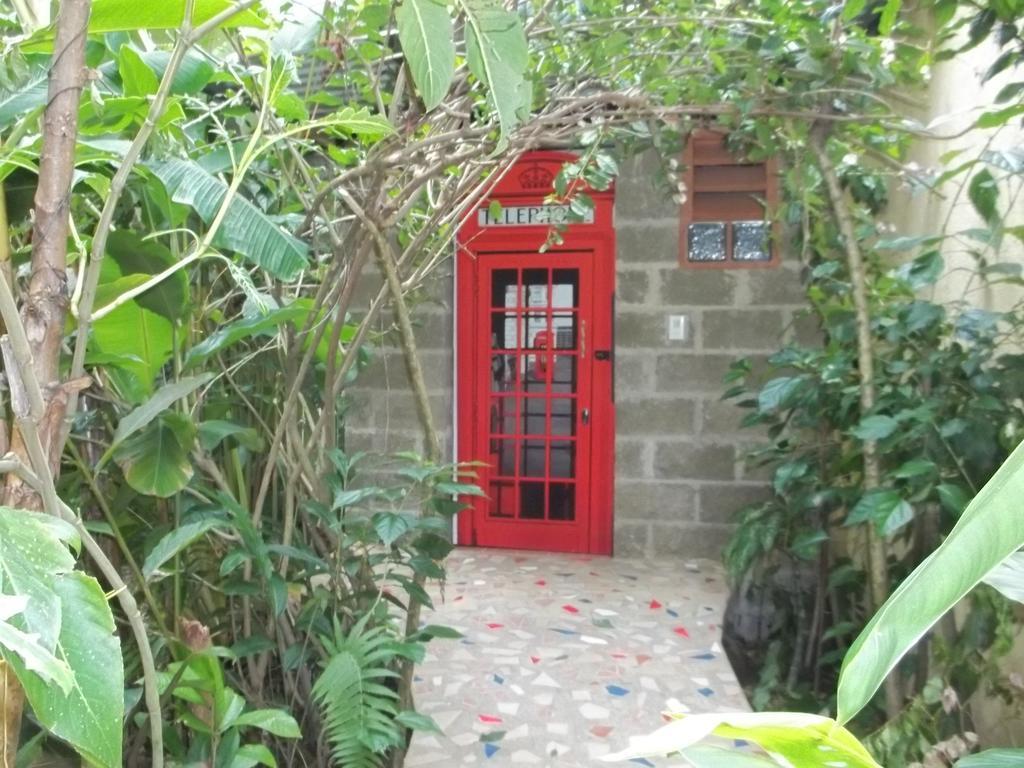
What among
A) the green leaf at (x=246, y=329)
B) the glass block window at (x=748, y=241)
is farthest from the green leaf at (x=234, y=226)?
the glass block window at (x=748, y=241)

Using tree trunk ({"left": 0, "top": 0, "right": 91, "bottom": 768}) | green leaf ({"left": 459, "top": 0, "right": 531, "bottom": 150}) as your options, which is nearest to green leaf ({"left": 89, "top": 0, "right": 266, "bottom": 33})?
tree trunk ({"left": 0, "top": 0, "right": 91, "bottom": 768})

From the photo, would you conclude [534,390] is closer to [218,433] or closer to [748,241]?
[748,241]

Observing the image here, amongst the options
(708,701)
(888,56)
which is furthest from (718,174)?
(708,701)

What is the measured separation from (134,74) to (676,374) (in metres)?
2.96

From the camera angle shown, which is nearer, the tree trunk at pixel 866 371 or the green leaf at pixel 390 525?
the green leaf at pixel 390 525

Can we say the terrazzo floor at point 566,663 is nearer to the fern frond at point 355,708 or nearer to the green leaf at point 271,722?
the fern frond at point 355,708

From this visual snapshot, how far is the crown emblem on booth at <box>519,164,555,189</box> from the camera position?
12.8 feet

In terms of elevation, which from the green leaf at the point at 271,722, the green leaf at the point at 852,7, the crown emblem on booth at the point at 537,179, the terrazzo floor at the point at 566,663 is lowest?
the terrazzo floor at the point at 566,663

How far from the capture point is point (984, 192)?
174 centimetres

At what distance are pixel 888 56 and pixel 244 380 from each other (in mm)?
2044

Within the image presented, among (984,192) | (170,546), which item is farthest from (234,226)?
(984,192)

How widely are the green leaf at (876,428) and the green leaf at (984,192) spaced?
52 centimetres

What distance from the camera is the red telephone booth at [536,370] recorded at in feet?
12.9

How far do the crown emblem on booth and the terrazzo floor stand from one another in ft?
6.18
